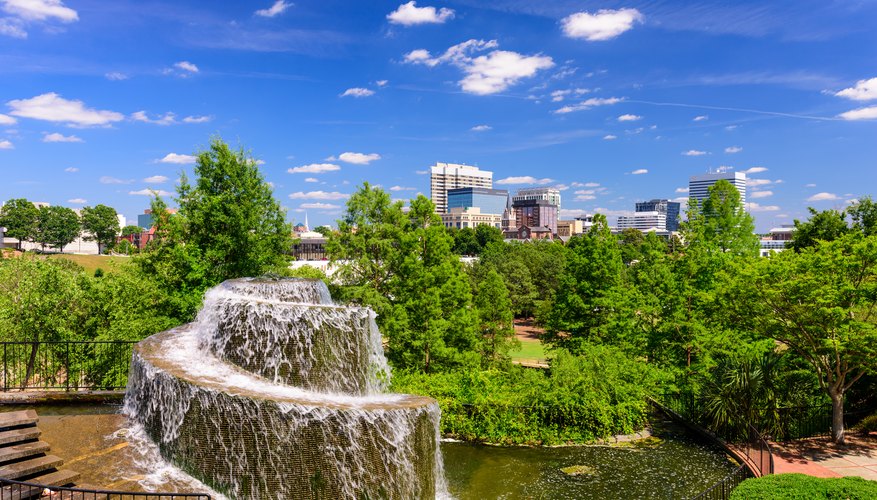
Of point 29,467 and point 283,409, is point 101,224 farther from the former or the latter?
point 283,409

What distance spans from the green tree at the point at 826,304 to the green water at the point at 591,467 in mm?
4176

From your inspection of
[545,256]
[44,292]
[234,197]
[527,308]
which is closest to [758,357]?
[234,197]

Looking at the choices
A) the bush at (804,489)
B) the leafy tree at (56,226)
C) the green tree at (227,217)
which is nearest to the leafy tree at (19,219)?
the leafy tree at (56,226)

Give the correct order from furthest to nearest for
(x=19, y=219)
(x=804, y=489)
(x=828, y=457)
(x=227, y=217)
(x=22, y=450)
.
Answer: (x=19, y=219)
(x=227, y=217)
(x=828, y=457)
(x=804, y=489)
(x=22, y=450)

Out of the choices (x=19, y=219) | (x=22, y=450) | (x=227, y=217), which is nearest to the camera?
(x=22, y=450)

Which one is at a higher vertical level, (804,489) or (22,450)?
(22,450)

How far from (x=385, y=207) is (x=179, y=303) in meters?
10.9

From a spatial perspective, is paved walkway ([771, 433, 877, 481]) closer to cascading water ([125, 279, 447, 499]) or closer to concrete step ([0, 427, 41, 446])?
cascading water ([125, 279, 447, 499])

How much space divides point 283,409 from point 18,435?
5.26 meters

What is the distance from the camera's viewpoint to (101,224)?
129000 millimetres

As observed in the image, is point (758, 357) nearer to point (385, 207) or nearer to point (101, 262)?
point (385, 207)

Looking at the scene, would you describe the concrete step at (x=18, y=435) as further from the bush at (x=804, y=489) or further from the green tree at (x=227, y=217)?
the bush at (x=804, y=489)

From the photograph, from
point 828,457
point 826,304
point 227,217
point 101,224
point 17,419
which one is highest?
point 101,224

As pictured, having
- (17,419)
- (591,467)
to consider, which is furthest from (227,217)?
(591,467)
